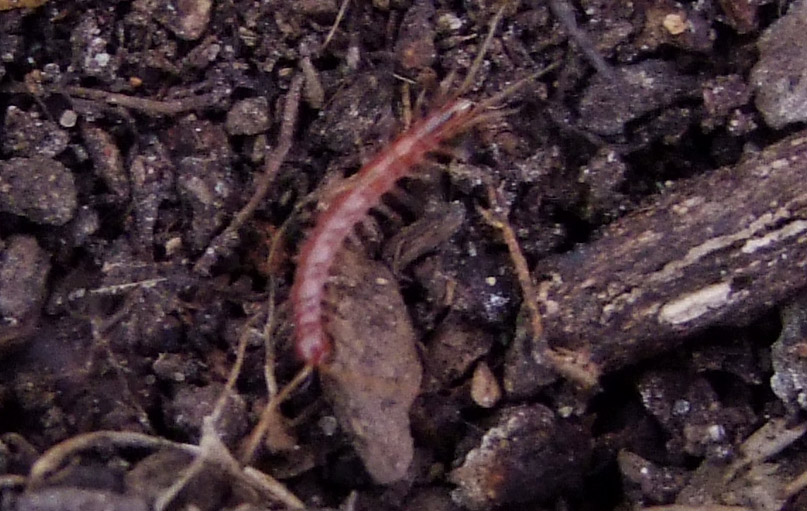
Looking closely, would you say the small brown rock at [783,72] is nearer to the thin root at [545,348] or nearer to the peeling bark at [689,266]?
the peeling bark at [689,266]

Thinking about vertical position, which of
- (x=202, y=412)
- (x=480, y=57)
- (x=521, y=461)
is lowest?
(x=521, y=461)

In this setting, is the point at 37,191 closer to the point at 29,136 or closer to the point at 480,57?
the point at 29,136

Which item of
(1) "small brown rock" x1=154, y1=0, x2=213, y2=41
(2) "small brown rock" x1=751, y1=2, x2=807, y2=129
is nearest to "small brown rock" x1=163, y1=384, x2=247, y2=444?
(1) "small brown rock" x1=154, y1=0, x2=213, y2=41

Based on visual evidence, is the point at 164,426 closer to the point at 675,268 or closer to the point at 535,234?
the point at 535,234

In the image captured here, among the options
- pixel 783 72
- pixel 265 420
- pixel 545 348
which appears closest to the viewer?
pixel 265 420

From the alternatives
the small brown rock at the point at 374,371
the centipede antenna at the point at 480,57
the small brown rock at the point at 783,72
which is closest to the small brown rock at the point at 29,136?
the small brown rock at the point at 374,371

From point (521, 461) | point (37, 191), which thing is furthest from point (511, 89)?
point (37, 191)

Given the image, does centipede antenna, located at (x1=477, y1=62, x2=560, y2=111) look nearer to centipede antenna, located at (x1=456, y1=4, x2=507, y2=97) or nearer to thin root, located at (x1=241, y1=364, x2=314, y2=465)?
centipede antenna, located at (x1=456, y1=4, x2=507, y2=97)

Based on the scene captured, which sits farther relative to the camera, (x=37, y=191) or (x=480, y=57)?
(x=480, y=57)

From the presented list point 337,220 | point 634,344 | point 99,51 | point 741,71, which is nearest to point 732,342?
point 634,344
